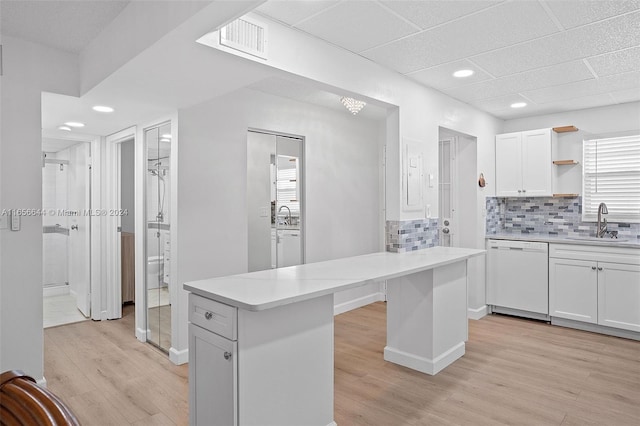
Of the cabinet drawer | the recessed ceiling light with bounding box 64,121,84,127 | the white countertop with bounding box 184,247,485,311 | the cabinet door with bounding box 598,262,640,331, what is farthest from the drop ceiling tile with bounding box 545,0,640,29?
the recessed ceiling light with bounding box 64,121,84,127

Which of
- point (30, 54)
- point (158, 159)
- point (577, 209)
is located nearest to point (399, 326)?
point (158, 159)

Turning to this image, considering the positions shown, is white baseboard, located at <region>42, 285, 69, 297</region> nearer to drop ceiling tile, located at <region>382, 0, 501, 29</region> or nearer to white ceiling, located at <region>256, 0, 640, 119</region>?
white ceiling, located at <region>256, 0, 640, 119</region>

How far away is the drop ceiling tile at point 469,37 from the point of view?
2.36 m

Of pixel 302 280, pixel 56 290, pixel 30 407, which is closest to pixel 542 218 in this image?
pixel 302 280

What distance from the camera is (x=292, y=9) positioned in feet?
7.42

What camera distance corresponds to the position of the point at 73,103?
→ 3014mm

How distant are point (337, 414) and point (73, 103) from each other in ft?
9.59

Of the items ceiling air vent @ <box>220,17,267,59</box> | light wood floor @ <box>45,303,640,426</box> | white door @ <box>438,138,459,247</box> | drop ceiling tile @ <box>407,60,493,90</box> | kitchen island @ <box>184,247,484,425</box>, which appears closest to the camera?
kitchen island @ <box>184,247,484,425</box>

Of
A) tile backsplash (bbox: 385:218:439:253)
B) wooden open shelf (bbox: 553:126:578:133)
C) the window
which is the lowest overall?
tile backsplash (bbox: 385:218:439:253)

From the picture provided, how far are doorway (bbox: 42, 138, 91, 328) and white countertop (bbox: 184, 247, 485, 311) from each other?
10.4 feet

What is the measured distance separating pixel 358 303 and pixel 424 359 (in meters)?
1.98

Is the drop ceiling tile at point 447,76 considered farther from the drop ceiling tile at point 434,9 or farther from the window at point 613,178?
the window at point 613,178

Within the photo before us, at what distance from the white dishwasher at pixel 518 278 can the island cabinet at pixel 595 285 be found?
0.29ft

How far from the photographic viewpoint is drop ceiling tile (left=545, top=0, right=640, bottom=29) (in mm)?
2217
